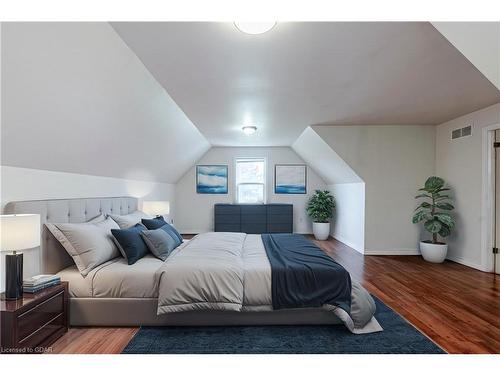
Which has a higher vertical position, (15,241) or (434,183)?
(434,183)

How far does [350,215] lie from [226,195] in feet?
10.3

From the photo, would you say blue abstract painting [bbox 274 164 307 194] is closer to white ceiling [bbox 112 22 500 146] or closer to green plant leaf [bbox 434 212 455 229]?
white ceiling [bbox 112 22 500 146]

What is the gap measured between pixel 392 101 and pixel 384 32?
5.82ft

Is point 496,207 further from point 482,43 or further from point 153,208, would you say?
point 153,208

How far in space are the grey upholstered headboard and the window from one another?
4397 mm

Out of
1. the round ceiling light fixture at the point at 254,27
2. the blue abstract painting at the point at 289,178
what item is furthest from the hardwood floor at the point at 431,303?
the blue abstract painting at the point at 289,178

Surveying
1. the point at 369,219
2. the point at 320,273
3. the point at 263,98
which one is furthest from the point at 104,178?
the point at 369,219

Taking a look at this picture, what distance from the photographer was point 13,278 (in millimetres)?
1768

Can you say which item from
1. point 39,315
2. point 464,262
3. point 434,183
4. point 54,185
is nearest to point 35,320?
point 39,315

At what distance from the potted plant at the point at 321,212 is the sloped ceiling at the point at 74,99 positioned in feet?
14.1

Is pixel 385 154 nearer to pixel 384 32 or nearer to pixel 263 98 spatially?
pixel 263 98

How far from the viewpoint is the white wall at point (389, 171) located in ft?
16.1

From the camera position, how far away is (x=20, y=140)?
1966 millimetres

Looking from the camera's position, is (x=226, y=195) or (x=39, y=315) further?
(x=226, y=195)
